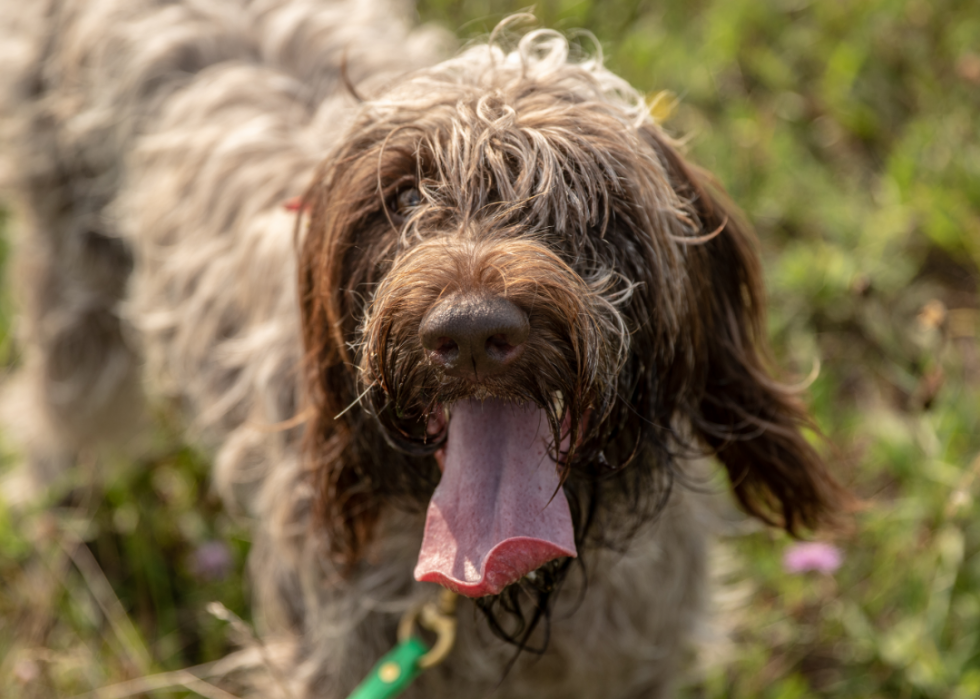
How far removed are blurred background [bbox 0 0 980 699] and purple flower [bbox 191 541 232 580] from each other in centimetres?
1

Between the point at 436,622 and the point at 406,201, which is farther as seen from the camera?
the point at 436,622

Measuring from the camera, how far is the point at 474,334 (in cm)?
180

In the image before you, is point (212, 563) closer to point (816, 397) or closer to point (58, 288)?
point (58, 288)

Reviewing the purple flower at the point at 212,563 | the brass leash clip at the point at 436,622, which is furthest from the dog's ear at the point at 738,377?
the purple flower at the point at 212,563

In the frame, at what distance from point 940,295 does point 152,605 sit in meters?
3.20

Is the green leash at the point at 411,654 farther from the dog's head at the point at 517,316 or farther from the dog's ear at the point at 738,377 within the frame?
the dog's ear at the point at 738,377

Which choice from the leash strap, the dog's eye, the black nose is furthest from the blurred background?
the black nose

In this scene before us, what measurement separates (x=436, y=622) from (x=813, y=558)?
1.26 m

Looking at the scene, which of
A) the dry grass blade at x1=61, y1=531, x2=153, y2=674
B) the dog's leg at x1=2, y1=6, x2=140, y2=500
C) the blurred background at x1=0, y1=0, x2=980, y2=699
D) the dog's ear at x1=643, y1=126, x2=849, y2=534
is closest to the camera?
the dog's ear at x1=643, y1=126, x2=849, y2=534

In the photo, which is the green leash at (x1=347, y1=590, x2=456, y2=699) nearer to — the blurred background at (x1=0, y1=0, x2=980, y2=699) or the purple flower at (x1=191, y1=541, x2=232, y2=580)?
the blurred background at (x1=0, y1=0, x2=980, y2=699)

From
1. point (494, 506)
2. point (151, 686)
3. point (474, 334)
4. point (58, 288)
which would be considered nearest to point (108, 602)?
point (151, 686)

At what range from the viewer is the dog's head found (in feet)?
6.28

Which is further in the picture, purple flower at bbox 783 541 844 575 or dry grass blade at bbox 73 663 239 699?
purple flower at bbox 783 541 844 575

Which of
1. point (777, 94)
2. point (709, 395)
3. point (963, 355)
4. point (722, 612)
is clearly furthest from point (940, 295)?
point (709, 395)
